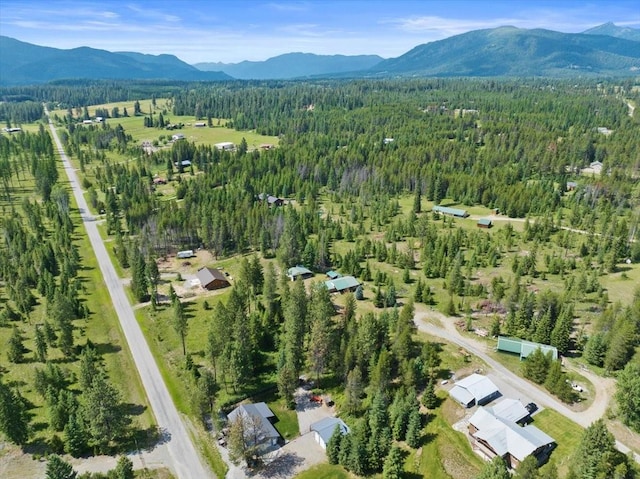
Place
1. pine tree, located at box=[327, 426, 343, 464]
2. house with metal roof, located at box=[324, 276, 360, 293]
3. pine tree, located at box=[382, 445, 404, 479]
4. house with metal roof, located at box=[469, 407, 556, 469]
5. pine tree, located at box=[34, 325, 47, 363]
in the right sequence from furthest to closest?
1. house with metal roof, located at box=[324, 276, 360, 293]
2. pine tree, located at box=[34, 325, 47, 363]
3. pine tree, located at box=[327, 426, 343, 464]
4. house with metal roof, located at box=[469, 407, 556, 469]
5. pine tree, located at box=[382, 445, 404, 479]

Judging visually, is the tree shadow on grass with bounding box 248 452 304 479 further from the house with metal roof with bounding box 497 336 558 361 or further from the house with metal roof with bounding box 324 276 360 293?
the house with metal roof with bounding box 324 276 360 293

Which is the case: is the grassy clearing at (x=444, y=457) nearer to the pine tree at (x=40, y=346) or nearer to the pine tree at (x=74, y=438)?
the pine tree at (x=74, y=438)

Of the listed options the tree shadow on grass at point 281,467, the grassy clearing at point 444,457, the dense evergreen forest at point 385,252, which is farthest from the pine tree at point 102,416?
the grassy clearing at point 444,457

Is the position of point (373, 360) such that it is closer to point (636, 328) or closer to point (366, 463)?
point (366, 463)

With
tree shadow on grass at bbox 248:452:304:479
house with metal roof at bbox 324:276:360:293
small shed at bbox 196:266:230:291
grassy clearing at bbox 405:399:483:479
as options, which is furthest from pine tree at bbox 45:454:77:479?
house with metal roof at bbox 324:276:360:293

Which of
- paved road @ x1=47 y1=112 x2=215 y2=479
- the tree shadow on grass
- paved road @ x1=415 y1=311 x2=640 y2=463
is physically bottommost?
the tree shadow on grass

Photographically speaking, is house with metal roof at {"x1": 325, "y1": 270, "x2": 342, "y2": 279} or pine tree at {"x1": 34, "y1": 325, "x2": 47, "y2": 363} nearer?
pine tree at {"x1": 34, "y1": 325, "x2": 47, "y2": 363}

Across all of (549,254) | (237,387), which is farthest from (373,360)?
(549,254)
